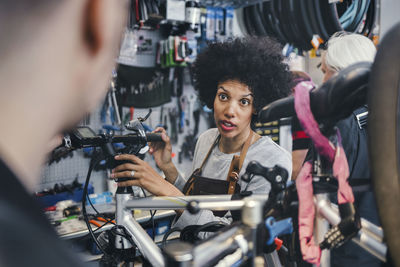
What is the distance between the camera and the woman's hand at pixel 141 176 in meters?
0.83

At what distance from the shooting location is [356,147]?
1.94ft

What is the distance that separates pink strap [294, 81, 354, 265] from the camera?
60cm

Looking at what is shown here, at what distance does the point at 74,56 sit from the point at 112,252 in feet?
2.15

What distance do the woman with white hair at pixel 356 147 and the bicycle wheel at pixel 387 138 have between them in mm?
35

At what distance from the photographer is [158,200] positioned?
766mm

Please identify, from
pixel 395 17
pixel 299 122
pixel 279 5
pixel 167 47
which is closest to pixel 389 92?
pixel 299 122

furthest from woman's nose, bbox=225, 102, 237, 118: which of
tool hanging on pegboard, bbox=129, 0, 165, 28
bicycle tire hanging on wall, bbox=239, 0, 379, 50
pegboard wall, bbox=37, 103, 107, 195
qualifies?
tool hanging on pegboard, bbox=129, 0, 165, 28

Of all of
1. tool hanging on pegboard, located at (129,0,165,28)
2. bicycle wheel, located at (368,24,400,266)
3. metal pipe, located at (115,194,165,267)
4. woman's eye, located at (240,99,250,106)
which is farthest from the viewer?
tool hanging on pegboard, located at (129,0,165,28)

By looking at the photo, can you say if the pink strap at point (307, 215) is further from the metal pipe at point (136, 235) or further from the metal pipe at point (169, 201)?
the metal pipe at point (136, 235)

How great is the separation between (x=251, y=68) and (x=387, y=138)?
1.36 feet

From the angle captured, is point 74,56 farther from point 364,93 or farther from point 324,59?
point 324,59

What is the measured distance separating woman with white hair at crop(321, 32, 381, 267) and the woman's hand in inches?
15.8

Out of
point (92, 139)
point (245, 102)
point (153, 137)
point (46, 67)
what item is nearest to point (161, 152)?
point (153, 137)

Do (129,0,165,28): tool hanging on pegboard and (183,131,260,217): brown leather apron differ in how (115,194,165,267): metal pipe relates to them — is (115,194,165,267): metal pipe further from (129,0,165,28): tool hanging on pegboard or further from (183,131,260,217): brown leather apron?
(129,0,165,28): tool hanging on pegboard
